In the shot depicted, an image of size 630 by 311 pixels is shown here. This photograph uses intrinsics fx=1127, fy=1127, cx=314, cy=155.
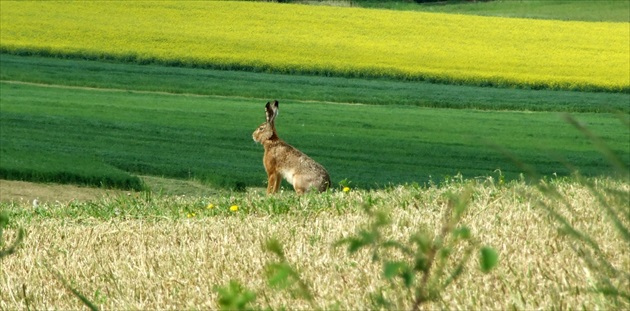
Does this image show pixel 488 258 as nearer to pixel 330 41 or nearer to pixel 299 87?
pixel 299 87

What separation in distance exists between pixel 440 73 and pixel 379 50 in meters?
4.82

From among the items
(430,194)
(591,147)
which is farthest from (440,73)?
(430,194)

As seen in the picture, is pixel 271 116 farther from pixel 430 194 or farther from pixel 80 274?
pixel 80 274

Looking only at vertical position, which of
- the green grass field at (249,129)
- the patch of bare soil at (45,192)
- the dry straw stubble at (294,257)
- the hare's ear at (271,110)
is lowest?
the green grass field at (249,129)

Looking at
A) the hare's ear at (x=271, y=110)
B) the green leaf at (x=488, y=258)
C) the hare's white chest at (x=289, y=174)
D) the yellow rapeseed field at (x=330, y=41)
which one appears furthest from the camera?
the yellow rapeseed field at (x=330, y=41)

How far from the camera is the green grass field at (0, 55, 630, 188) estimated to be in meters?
19.1

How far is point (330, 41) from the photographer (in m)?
42.7

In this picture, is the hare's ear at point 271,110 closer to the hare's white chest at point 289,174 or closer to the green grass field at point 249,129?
the hare's white chest at point 289,174

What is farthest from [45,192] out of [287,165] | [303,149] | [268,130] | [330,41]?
[330,41]

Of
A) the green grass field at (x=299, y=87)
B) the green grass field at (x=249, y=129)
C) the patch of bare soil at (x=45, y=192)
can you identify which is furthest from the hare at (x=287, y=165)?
the green grass field at (x=299, y=87)

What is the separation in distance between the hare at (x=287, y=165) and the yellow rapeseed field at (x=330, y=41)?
24539 millimetres

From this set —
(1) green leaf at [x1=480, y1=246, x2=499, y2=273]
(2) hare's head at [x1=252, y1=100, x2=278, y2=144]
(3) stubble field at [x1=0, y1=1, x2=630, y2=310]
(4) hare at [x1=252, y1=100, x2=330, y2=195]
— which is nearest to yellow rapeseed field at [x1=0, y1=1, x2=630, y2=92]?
(3) stubble field at [x1=0, y1=1, x2=630, y2=310]

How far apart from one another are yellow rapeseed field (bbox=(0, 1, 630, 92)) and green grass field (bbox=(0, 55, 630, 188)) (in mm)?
2612

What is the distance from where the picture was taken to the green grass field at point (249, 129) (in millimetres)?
19078
